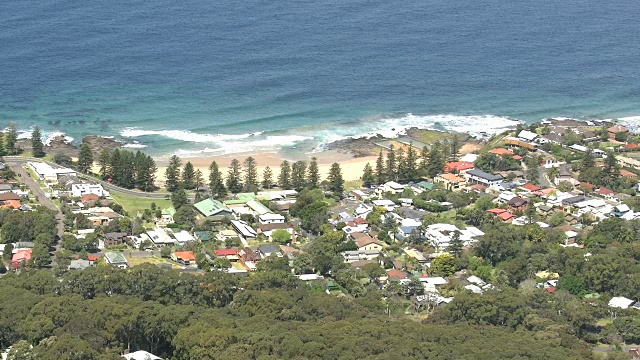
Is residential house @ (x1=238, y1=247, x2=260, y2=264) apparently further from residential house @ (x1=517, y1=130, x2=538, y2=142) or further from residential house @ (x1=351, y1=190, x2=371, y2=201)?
residential house @ (x1=517, y1=130, x2=538, y2=142)

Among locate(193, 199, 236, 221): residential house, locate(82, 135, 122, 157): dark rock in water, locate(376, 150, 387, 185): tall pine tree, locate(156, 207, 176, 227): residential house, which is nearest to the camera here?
Answer: locate(156, 207, 176, 227): residential house

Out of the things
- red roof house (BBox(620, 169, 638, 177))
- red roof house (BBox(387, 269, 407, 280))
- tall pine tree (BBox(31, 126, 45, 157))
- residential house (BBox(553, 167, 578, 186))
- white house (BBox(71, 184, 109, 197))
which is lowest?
red roof house (BBox(387, 269, 407, 280))

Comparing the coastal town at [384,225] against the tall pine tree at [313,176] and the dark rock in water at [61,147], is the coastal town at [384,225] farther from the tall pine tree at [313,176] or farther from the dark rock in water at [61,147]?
the dark rock in water at [61,147]

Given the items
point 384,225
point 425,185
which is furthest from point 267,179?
point 384,225

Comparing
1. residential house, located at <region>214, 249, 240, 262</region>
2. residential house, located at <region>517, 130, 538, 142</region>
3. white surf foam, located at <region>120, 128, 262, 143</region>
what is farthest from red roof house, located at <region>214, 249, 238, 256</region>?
residential house, located at <region>517, 130, 538, 142</region>

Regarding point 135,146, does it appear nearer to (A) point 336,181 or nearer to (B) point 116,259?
(A) point 336,181

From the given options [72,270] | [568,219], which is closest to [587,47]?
[568,219]
